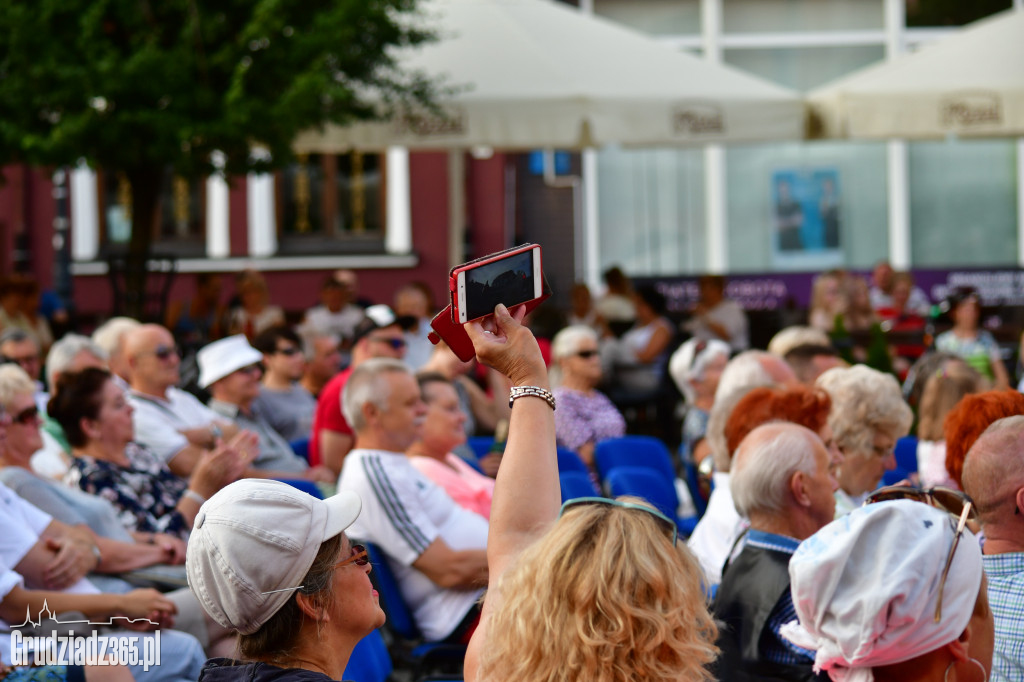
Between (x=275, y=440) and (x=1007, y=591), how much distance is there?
13.5 feet

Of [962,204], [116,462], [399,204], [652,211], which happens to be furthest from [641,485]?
[962,204]

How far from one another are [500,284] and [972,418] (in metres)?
1.80

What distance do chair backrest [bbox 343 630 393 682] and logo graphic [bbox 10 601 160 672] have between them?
0.61m

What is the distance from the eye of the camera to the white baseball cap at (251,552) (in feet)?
6.72

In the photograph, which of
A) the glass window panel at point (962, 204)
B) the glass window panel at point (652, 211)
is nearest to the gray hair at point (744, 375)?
the glass window panel at point (652, 211)

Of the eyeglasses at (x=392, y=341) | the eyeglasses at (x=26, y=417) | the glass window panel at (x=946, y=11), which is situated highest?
the glass window panel at (x=946, y=11)

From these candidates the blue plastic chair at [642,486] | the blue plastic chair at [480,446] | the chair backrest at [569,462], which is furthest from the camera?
A: the blue plastic chair at [480,446]

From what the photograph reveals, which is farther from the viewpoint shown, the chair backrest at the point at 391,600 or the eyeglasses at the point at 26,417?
the eyeglasses at the point at 26,417

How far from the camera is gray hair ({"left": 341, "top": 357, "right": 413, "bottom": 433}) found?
4.34 m

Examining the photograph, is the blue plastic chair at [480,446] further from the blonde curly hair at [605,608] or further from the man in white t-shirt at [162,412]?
the blonde curly hair at [605,608]

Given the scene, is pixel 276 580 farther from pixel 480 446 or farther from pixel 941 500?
pixel 480 446

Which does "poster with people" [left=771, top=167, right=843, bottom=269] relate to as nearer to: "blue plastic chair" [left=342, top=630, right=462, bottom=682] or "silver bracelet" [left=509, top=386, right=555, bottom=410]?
"blue plastic chair" [left=342, top=630, right=462, bottom=682]

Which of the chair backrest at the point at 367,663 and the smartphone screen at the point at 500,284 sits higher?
the smartphone screen at the point at 500,284

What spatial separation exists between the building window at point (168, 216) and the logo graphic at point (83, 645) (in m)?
11.1
